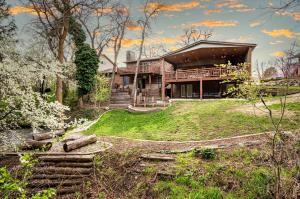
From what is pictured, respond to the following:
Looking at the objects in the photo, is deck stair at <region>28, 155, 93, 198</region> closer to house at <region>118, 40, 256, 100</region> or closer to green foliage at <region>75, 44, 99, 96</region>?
house at <region>118, 40, 256, 100</region>

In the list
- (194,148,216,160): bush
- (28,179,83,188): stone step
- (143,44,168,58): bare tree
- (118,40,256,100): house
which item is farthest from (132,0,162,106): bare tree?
(28,179,83,188): stone step

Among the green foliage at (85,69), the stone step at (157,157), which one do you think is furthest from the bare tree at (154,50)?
the stone step at (157,157)

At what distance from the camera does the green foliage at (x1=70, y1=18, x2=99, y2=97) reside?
26891 mm

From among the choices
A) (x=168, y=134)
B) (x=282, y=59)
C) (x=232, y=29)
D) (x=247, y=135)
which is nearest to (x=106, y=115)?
(x=168, y=134)

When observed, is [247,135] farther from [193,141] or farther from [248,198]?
[248,198]

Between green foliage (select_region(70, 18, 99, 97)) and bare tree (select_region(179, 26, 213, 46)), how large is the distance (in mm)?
21418

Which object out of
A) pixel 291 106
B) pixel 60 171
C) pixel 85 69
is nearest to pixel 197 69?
pixel 291 106

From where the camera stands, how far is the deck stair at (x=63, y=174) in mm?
7863

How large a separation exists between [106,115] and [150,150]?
14.4 meters

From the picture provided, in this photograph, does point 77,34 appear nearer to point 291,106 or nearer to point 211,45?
point 211,45

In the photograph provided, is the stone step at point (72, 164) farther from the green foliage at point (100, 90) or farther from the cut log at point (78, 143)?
the green foliage at point (100, 90)

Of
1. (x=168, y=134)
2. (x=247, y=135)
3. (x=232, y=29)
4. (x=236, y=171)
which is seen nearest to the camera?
(x=236, y=171)

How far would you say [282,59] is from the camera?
6215 millimetres

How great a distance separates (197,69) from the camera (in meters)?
23.0
